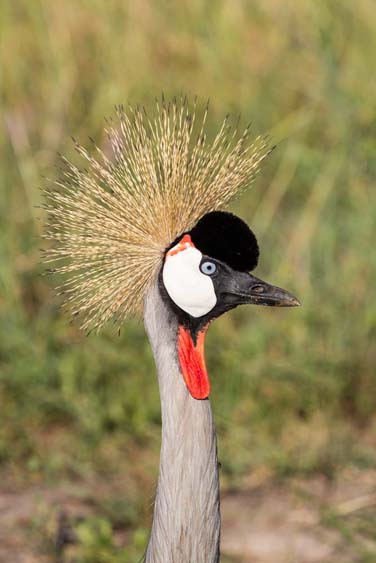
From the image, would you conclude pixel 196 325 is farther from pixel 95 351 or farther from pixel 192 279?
pixel 95 351

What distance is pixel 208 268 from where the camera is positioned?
2035 mm

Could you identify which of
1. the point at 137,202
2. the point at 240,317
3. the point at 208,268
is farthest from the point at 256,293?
the point at 240,317

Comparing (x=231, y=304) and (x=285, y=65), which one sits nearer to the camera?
(x=231, y=304)

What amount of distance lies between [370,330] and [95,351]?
34.3 inches

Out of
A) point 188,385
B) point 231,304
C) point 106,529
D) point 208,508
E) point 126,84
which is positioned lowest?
point 106,529

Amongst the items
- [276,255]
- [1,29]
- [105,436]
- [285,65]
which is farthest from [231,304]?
[1,29]

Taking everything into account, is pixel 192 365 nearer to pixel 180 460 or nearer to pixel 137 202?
pixel 180 460

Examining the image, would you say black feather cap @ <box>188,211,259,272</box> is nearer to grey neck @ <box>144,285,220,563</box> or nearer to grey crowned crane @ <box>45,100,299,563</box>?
grey crowned crane @ <box>45,100,299,563</box>

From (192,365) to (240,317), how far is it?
198 cm

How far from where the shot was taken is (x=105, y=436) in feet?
12.0

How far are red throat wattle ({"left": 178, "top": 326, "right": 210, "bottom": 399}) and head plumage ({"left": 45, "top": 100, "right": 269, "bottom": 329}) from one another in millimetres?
130

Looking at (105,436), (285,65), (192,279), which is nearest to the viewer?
(192,279)

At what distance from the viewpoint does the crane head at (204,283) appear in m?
2.01

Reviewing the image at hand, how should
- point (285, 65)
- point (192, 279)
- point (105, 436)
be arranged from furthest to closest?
point (285, 65) → point (105, 436) → point (192, 279)
